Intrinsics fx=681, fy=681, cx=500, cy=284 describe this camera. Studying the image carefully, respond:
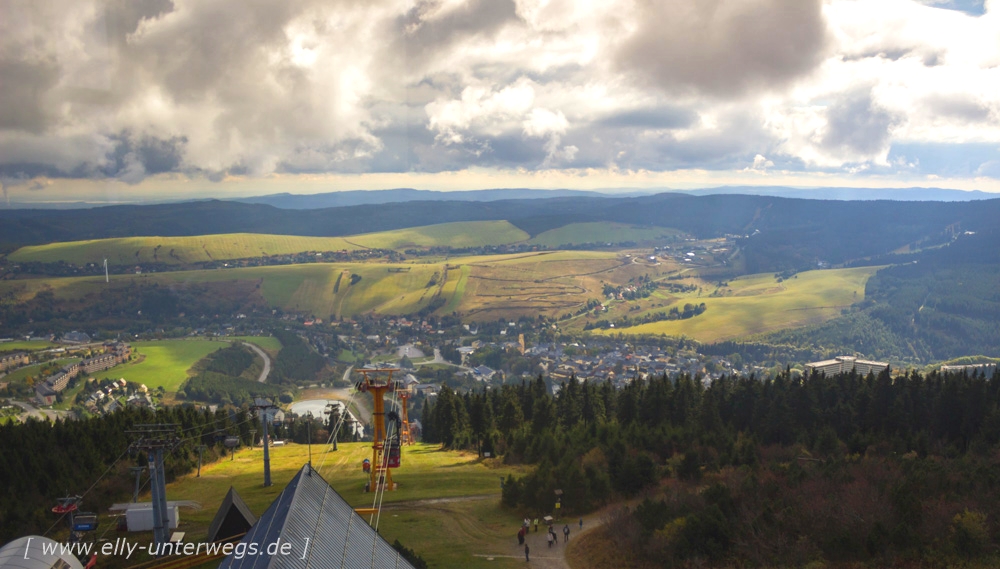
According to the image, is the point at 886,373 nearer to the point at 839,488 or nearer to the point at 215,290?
the point at 839,488

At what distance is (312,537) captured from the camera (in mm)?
13305

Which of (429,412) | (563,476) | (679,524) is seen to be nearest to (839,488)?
(679,524)

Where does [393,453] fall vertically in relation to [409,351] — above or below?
above

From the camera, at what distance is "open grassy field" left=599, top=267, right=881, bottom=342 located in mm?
151250

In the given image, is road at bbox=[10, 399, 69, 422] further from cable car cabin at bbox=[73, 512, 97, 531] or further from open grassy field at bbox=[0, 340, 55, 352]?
cable car cabin at bbox=[73, 512, 97, 531]

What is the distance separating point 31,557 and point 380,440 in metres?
21.5

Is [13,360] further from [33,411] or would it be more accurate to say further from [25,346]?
[33,411]

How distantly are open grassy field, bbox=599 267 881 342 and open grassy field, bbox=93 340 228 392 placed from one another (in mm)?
87657

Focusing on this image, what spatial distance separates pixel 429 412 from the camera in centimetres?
7319

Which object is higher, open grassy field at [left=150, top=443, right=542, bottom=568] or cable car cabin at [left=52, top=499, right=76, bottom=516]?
cable car cabin at [left=52, top=499, right=76, bottom=516]

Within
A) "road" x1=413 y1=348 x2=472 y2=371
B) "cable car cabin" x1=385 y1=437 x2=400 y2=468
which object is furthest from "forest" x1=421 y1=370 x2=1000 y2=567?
"road" x1=413 y1=348 x2=472 y2=371

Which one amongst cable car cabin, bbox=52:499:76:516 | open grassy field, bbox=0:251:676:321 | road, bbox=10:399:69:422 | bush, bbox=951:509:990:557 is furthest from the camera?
open grassy field, bbox=0:251:676:321

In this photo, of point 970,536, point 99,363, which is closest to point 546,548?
point 970,536

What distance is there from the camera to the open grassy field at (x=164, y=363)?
110 m
